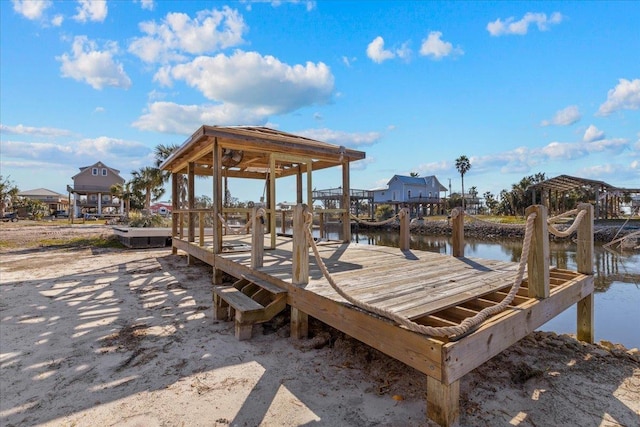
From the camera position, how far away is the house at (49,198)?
176 ft

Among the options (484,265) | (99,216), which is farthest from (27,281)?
(99,216)

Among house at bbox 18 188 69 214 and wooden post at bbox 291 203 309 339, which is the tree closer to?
house at bbox 18 188 69 214

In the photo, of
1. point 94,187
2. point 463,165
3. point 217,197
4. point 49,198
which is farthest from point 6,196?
point 463,165

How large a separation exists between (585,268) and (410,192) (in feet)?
126

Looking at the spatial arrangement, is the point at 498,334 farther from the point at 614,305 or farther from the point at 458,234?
the point at 614,305

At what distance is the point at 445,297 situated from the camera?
304 cm

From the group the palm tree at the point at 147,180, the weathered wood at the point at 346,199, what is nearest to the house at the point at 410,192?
the palm tree at the point at 147,180

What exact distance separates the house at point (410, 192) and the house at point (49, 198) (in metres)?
54.4

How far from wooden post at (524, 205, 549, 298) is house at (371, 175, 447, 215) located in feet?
121

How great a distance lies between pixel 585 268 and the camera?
13.3ft

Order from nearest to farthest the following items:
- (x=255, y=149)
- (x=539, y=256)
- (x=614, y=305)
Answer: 1. (x=539, y=256)
2. (x=255, y=149)
3. (x=614, y=305)

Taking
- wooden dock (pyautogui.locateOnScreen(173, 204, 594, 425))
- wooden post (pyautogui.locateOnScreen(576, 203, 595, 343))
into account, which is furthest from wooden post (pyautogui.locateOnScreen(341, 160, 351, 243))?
wooden post (pyautogui.locateOnScreen(576, 203, 595, 343))

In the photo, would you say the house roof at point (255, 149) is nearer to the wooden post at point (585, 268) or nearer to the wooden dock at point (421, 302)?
the wooden dock at point (421, 302)

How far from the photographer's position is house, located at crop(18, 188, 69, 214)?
53562 millimetres
